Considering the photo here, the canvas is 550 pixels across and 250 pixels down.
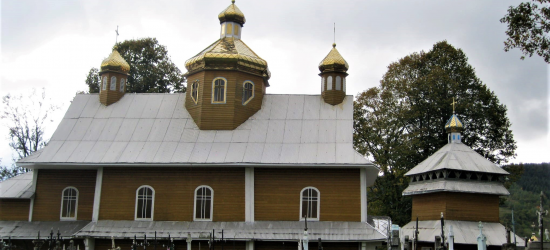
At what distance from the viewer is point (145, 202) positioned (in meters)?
23.0

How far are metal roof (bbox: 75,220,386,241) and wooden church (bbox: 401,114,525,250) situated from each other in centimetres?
551

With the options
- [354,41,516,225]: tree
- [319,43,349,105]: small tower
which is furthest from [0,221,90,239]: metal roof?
[354,41,516,225]: tree

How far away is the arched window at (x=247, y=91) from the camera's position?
25.1 metres

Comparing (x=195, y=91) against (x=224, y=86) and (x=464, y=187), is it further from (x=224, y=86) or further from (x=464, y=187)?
(x=464, y=187)

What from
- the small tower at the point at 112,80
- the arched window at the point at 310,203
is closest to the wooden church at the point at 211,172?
the arched window at the point at 310,203

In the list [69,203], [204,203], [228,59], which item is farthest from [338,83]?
[69,203]

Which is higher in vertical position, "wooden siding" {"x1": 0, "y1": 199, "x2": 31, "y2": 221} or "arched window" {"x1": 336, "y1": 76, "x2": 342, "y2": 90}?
"arched window" {"x1": 336, "y1": 76, "x2": 342, "y2": 90}

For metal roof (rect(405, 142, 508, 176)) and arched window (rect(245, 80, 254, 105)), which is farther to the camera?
metal roof (rect(405, 142, 508, 176))

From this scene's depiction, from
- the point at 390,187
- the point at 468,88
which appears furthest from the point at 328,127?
the point at 468,88

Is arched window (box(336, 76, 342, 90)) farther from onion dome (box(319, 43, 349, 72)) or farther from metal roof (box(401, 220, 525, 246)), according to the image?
metal roof (box(401, 220, 525, 246))

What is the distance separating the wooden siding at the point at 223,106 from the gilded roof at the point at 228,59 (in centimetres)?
29

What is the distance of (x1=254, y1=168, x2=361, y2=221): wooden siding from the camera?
872 inches

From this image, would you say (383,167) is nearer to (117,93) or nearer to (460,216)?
(460,216)

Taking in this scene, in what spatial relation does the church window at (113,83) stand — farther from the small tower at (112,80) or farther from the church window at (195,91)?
the church window at (195,91)
